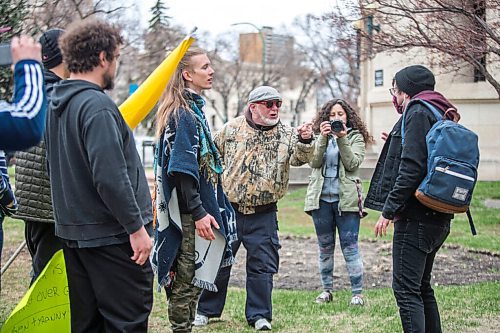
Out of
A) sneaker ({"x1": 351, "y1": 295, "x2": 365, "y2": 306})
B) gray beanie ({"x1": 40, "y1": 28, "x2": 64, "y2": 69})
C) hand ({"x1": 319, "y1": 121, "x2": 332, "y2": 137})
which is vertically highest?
gray beanie ({"x1": 40, "y1": 28, "x2": 64, "y2": 69})

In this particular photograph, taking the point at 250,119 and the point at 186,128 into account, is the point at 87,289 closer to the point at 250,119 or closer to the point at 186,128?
the point at 186,128

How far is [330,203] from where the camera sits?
23.4 feet

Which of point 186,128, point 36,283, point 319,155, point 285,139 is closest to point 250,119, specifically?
point 285,139

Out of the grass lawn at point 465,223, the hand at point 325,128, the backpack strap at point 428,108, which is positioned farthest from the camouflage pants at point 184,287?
the grass lawn at point 465,223

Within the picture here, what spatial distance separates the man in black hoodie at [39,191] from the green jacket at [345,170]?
9.25 ft

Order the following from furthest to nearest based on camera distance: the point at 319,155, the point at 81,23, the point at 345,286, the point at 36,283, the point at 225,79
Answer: the point at 225,79 → the point at 345,286 → the point at 319,155 → the point at 36,283 → the point at 81,23

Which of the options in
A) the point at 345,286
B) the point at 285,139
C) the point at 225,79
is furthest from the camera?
the point at 225,79

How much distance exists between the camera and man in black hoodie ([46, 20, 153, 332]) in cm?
366

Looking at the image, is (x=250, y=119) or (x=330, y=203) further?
(x=330, y=203)

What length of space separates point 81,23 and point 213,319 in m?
3.42

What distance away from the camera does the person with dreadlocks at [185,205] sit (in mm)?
4918

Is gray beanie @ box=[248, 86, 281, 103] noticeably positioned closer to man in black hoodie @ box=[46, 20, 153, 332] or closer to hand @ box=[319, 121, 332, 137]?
hand @ box=[319, 121, 332, 137]

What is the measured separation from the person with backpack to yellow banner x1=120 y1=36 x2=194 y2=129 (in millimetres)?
1572

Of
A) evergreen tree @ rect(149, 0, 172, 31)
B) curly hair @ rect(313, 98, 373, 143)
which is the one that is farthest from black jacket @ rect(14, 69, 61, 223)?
evergreen tree @ rect(149, 0, 172, 31)
